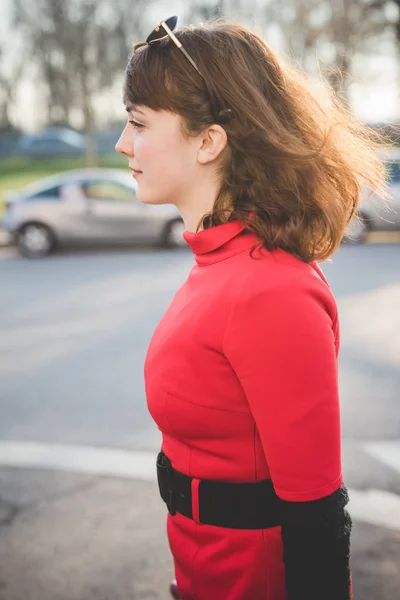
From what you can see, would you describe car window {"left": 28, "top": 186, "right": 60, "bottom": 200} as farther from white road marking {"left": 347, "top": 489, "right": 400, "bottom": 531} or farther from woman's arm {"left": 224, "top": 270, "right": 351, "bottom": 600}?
woman's arm {"left": 224, "top": 270, "right": 351, "bottom": 600}

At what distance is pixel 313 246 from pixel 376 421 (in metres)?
3.31

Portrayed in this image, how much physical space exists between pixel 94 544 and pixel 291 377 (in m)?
2.22

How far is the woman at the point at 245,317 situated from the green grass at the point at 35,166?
109 feet

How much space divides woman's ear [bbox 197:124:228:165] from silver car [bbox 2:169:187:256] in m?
11.7

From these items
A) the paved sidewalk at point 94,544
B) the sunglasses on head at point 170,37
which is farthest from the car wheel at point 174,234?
the sunglasses on head at point 170,37

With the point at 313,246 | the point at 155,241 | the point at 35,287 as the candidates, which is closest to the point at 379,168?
the point at 313,246

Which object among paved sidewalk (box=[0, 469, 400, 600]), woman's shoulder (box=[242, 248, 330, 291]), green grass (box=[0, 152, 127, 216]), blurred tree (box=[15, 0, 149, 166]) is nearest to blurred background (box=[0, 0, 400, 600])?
paved sidewalk (box=[0, 469, 400, 600])

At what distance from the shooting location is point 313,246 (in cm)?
142

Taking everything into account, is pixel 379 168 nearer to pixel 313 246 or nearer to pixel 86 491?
pixel 313 246

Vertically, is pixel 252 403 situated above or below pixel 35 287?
above

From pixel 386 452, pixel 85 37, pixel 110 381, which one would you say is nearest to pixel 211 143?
pixel 386 452

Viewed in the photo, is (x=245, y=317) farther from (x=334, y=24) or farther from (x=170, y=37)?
(x=334, y=24)

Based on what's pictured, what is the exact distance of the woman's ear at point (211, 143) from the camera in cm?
142

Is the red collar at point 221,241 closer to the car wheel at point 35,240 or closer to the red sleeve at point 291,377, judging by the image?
the red sleeve at point 291,377
